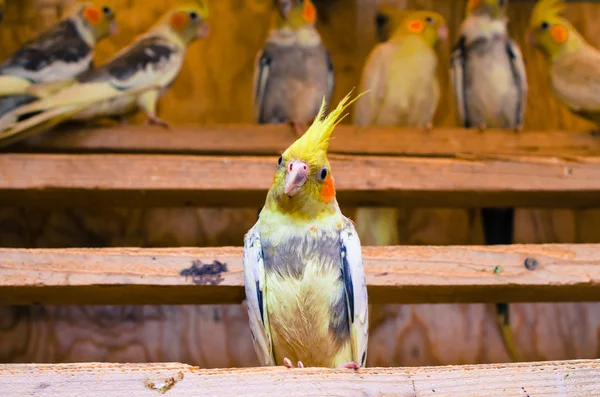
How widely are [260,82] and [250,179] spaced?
660 millimetres

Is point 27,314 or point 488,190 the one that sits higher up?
point 488,190

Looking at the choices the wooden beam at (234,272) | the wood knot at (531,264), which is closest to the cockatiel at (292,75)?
the wooden beam at (234,272)

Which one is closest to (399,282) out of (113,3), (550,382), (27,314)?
(550,382)

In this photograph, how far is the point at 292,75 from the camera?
2412mm

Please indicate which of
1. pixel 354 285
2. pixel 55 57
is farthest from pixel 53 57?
pixel 354 285

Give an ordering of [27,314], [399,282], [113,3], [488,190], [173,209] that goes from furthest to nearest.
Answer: [113,3], [173,209], [27,314], [488,190], [399,282]

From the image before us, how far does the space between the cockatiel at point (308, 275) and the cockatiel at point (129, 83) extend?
829 mm

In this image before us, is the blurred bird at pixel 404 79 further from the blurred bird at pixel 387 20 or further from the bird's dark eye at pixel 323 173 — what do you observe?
the bird's dark eye at pixel 323 173

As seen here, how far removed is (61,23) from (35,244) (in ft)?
2.31

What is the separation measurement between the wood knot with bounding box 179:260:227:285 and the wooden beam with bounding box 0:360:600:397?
44cm

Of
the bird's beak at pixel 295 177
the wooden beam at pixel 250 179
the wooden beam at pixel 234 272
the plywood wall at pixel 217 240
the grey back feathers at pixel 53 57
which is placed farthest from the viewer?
the plywood wall at pixel 217 240

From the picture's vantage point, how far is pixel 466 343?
7.43 ft

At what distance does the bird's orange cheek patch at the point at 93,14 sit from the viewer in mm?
2287

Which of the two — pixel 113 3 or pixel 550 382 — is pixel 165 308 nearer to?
pixel 113 3
